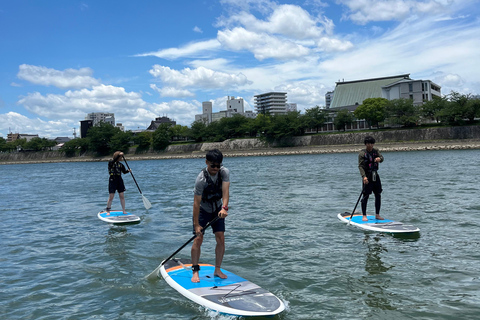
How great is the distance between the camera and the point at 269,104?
190 m

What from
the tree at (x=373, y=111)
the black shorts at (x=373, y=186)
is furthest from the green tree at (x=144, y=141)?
the black shorts at (x=373, y=186)

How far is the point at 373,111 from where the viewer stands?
92.4m

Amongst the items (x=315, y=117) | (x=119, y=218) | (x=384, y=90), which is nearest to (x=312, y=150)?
(x=315, y=117)

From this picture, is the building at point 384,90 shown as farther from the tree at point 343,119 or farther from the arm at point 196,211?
the arm at point 196,211

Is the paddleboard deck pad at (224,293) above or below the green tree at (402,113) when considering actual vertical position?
below

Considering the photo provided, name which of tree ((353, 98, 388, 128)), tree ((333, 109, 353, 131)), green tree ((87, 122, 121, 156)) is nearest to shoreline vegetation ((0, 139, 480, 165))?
green tree ((87, 122, 121, 156))

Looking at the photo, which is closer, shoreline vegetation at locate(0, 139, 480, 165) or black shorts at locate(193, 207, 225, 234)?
black shorts at locate(193, 207, 225, 234)

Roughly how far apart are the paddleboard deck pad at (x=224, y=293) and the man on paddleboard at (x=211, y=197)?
0.28 m

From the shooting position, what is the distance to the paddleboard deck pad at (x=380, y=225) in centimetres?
1014

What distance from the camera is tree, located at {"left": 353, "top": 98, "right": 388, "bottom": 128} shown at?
91.8 m

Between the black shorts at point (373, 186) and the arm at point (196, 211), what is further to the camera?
the black shorts at point (373, 186)

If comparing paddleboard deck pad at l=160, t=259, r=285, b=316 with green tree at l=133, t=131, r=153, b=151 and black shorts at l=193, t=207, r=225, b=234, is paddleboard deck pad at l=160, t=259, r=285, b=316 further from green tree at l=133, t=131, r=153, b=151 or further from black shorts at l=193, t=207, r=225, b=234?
green tree at l=133, t=131, r=153, b=151

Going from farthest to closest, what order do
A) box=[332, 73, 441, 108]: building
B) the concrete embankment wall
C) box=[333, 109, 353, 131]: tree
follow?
1. box=[332, 73, 441, 108]: building
2. box=[333, 109, 353, 131]: tree
3. the concrete embankment wall

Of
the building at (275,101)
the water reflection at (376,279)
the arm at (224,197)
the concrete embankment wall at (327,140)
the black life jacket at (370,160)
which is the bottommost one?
the water reflection at (376,279)
